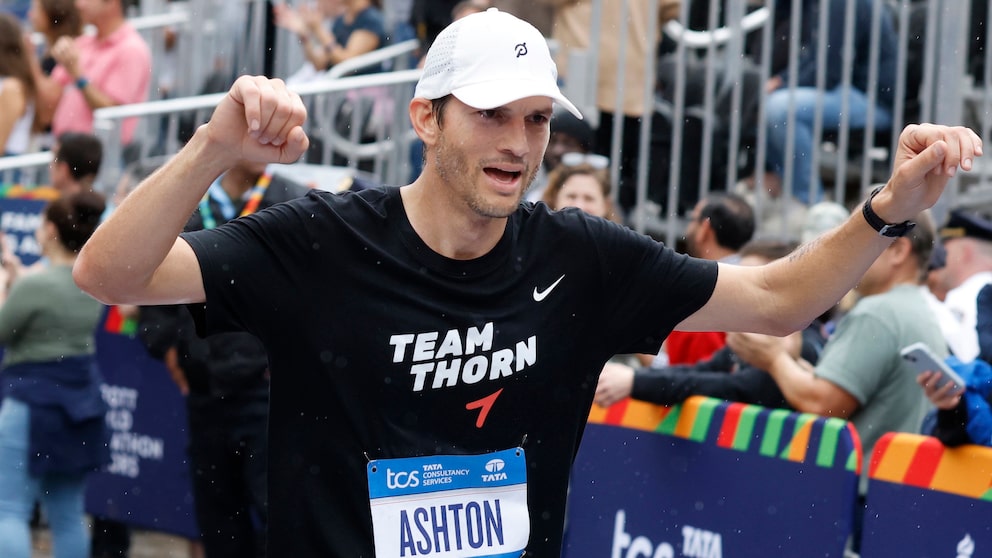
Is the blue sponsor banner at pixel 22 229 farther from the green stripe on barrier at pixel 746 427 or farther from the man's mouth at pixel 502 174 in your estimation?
the man's mouth at pixel 502 174

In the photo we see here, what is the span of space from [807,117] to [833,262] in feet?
17.1

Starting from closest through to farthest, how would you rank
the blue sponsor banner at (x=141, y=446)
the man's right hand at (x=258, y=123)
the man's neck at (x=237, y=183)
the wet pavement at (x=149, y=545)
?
the man's right hand at (x=258, y=123) < the man's neck at (x=237, y=183) < the blue sponsor banner at (x=141, y=446) < the wet pavement at (x=149, y=545)

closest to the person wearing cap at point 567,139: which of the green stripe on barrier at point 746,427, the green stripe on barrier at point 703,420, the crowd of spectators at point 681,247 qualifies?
the crowd of spectators at point 681,247

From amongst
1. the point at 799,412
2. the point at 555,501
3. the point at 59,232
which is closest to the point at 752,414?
the point at 799,412

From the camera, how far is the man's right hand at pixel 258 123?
3.16 m

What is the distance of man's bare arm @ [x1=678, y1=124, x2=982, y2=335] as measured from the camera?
11.5ft

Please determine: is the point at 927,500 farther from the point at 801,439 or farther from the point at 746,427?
the point at 746,427

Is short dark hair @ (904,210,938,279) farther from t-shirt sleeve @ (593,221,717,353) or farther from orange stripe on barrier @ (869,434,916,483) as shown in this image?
t-shirt sleeve @ (593,221,717,353)

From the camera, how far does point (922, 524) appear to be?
17.6ft

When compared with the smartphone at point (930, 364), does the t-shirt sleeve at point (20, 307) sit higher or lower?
lower

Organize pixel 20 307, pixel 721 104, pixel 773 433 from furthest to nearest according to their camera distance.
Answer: pixel 721 104 → pixel 20 307 → pixel 773 433

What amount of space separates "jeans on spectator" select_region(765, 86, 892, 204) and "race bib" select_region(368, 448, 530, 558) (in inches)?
210

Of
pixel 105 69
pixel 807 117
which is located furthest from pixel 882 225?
pixel 105 69

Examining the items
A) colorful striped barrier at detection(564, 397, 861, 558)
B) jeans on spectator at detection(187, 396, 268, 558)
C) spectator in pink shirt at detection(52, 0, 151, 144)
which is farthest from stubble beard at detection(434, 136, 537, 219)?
spectator in pink shirt at detection(52, 0, 151, 144)
